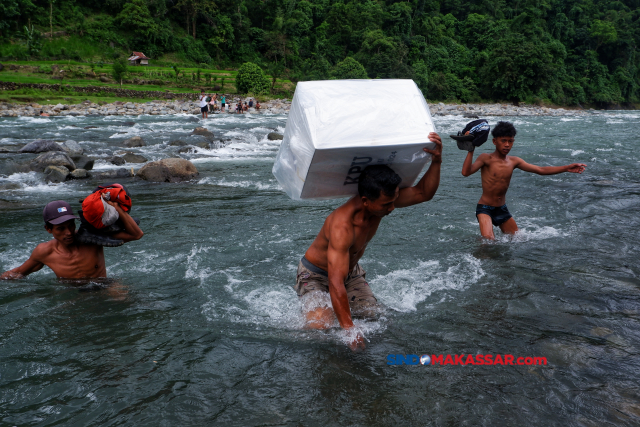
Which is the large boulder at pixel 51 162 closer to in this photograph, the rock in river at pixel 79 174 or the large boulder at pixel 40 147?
the rock in river at pixel 79 174

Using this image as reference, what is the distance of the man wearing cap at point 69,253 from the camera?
169 inches

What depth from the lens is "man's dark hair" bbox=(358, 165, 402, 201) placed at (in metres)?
3.06

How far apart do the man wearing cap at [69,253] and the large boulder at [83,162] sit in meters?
7.97

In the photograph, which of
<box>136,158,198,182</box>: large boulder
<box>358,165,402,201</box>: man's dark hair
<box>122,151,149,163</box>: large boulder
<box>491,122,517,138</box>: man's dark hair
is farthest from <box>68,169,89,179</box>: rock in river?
<box>358,165,402,201</box>: man's dark hair

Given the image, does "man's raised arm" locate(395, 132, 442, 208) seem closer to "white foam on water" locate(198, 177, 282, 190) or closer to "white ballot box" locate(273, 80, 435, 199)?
"white ballot box" locate(273, 80, 435, 199)

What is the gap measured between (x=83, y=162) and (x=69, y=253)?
8624 millimetres

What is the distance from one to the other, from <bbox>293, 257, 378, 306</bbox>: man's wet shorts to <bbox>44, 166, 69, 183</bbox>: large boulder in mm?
9205

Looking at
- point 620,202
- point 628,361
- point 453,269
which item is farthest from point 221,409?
point 620,202

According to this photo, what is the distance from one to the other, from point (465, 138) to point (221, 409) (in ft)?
8.69

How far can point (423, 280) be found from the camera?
5219mm

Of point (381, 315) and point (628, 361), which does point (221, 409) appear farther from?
point (628, 361)

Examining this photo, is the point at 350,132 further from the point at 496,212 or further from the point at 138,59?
the point at 138,59

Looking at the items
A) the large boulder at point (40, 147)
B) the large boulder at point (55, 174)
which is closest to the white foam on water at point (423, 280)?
the large boulder at point (55, 174)

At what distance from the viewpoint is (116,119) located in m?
25.9
